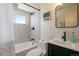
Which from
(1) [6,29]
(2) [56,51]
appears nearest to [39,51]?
(2) [56,51]

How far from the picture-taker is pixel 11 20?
1.20 meters

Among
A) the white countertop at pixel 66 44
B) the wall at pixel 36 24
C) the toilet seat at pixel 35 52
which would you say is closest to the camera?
the white countertop at pixel 66 44

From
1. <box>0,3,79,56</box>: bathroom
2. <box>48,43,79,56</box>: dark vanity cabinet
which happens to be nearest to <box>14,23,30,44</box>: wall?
<box>0,3,79,56</box>: bathroom

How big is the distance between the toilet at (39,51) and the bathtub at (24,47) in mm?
50

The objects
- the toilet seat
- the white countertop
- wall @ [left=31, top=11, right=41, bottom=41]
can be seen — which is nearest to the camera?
the white countertop

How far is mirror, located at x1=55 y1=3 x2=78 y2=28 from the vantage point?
119 cm

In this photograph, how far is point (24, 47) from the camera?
1320mm

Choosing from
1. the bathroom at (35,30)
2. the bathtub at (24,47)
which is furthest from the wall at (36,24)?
the bathtub at (24,47)

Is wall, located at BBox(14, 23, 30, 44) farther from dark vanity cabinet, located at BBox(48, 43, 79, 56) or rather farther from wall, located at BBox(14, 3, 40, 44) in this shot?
dark vanity cabinet, located at BBox(48, 43, 79, 56)

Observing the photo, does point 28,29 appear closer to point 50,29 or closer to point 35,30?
point 35,30

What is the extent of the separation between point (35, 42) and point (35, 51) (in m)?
0.15

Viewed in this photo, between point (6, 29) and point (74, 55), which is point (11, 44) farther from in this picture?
point (74, 55)

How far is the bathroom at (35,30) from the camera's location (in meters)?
1.18

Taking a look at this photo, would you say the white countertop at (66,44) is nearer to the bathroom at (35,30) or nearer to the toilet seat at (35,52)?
the bathroom at (35,30)
